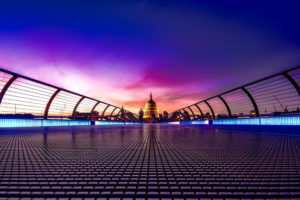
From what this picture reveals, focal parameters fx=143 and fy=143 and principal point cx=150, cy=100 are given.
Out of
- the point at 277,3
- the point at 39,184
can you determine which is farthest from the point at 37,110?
the point at 277,3

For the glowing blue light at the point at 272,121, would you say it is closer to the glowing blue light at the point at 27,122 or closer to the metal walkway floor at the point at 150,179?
the metal walkway floor at the point at 150,179

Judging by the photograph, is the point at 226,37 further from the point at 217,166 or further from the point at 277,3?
the point at 217,166

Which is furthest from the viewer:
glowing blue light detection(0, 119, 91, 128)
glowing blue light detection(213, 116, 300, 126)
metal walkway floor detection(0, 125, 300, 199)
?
glowing blue light detection(0, 119, 91, 128)

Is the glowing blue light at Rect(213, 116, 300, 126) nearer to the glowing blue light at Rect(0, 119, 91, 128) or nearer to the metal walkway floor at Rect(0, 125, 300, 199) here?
the metal walkway floor at Rect(0, 125, 300, 199)

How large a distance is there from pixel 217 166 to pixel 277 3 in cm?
725

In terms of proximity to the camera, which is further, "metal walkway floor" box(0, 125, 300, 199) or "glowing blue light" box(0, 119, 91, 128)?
"glowing blue light" box(0, 119, 91, 128)

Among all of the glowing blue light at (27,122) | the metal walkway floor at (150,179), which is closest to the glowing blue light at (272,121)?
the metal walkway floor at (150,179)

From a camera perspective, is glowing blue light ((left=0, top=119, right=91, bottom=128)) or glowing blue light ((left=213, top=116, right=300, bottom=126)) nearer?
glowing blue light ((left=213, top=116, right=300, bottom=126))

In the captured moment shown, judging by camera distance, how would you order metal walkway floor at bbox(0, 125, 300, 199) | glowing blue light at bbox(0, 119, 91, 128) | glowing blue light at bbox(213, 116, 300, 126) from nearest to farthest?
metal walkway floor at bbox(0, 125, 300, 199)
glowing blue light at bbox(213, 116, 300, 126)
glowing blue light at bbox(0, 119, 91, 128)

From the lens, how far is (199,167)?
0.85 m

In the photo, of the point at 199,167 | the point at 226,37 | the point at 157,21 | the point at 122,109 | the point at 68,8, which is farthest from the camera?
the point at 122,109

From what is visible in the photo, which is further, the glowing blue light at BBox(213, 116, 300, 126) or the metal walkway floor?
the glowing blue light at BBox(213, 116, 300, 126)

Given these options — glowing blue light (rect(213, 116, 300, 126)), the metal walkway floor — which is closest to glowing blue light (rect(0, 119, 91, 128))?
the metal walkway floor

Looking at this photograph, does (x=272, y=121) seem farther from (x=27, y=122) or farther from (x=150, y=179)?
(x=27, y=122)
